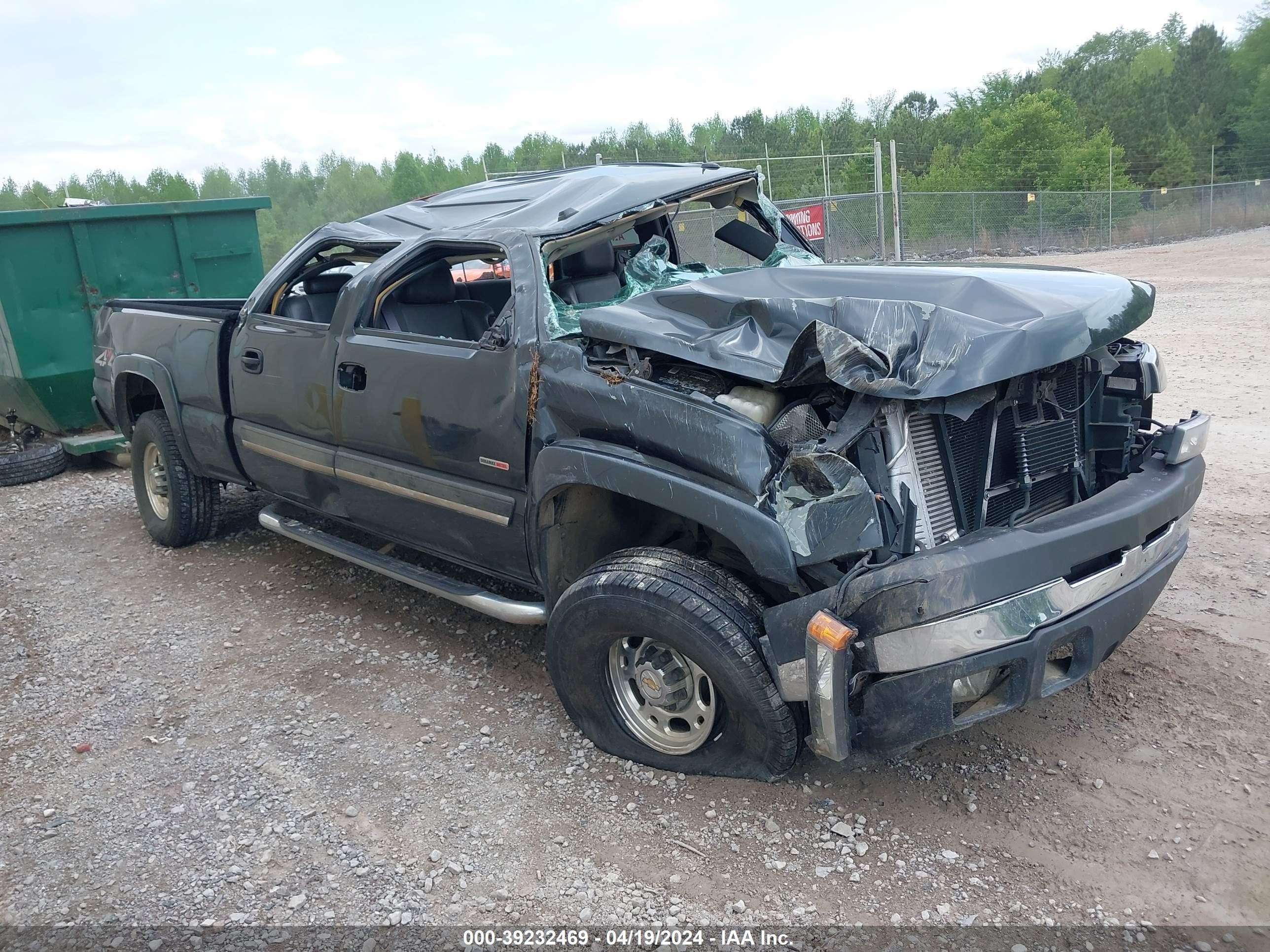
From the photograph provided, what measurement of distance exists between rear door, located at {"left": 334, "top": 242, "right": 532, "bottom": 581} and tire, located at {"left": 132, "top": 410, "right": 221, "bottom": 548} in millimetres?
1797

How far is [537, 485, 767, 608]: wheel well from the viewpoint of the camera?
11.7 feet

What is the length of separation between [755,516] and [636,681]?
2.76ft

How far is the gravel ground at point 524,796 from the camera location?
112 inches

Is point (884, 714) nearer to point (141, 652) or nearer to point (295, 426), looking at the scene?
point (295, 426)

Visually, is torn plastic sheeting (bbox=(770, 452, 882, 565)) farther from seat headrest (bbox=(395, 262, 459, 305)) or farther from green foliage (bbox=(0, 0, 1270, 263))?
green foliage (bbox=(0, 0, 1270, 263))

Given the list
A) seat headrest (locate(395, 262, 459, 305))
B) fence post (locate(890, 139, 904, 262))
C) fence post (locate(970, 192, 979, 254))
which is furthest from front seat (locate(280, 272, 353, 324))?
fence post (locate(970, 192, 979, 254))

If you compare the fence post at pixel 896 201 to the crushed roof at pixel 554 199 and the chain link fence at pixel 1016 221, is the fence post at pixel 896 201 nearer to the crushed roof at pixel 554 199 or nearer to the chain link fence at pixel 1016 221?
the chain link fence at pixel 1016 221

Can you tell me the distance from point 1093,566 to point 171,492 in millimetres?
4886

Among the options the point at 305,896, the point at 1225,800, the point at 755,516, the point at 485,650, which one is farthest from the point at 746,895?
the point at 485,650

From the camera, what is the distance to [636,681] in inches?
133

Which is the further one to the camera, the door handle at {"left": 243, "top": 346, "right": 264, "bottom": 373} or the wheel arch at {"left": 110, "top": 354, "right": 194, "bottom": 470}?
the wheel arch at {"left": 110, "top": 354, "right": 194, "bottom": 470}

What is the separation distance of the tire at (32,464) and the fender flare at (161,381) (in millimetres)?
2331

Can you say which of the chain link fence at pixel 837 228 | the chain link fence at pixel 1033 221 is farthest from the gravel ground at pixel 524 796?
the chain link fence at pixel 1033 221

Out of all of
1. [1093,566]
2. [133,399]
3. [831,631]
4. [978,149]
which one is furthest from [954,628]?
[978,149]
